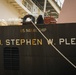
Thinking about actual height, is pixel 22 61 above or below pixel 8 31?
below

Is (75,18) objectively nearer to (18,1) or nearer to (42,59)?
(42,59)

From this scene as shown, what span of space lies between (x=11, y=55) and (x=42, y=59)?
786mm

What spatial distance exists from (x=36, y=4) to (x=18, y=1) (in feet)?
19.7

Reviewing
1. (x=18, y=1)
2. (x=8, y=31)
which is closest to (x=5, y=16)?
(x=18, y=1)

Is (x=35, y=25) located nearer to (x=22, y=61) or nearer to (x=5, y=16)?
(x=22, y=61)

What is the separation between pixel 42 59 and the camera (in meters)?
6.34

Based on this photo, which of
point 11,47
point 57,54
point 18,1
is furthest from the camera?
Answer: point 18,1

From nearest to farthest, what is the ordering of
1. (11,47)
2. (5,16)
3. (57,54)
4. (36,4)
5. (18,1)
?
(57,54)
(11,47)
(5,16)
(18,1)
(36,4)

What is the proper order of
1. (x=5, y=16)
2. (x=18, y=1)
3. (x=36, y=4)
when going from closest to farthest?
1. (x=5, y=16)
2. (x=18, y=1)
3. (x=36, y=4)

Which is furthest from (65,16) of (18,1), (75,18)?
(18,1)

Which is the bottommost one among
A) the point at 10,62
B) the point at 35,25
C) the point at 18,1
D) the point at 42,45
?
the point at 10,62

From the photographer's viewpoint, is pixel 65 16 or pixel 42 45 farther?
pixel 65 16

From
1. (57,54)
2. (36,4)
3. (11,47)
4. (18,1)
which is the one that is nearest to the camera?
(57,54)

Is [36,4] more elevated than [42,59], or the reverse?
[36,4]
